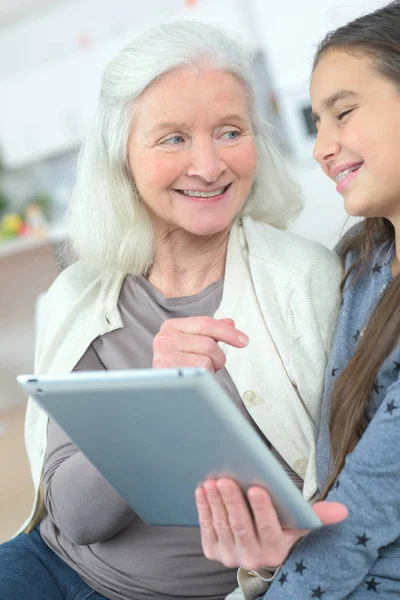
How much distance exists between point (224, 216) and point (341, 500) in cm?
60

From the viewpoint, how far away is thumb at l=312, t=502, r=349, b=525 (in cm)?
93

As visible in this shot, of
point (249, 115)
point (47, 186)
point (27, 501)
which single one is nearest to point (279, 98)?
point (47, 186)

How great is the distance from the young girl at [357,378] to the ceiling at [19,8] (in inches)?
173

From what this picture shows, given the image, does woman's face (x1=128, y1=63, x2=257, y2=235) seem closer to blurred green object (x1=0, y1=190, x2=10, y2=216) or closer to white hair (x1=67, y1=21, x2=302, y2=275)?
white hair (x1=67, y1=21, x2=302, y2=275)

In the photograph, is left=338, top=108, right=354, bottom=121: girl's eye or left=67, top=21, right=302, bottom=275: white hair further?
left=67, top=21, right=302, bottom=275: white hair

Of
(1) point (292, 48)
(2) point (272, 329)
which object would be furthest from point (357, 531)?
(1) point (292, 48)

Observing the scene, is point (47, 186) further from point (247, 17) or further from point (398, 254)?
point (398, 254)

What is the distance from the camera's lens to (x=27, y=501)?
9.73ft

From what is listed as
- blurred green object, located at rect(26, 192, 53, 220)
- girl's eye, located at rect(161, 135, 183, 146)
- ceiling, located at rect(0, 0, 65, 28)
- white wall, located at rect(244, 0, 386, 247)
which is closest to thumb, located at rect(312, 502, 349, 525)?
girl's eye, located at rect(161, 135, 183, 146)

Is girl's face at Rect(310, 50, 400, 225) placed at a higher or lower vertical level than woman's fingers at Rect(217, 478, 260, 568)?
higher

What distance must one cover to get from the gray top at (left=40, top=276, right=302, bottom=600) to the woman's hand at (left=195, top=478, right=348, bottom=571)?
32 centimetres

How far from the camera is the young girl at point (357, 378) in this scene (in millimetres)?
958

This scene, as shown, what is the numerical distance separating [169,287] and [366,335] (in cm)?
48

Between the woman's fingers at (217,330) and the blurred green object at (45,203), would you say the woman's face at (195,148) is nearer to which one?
the woman's fingers at (217,330)
